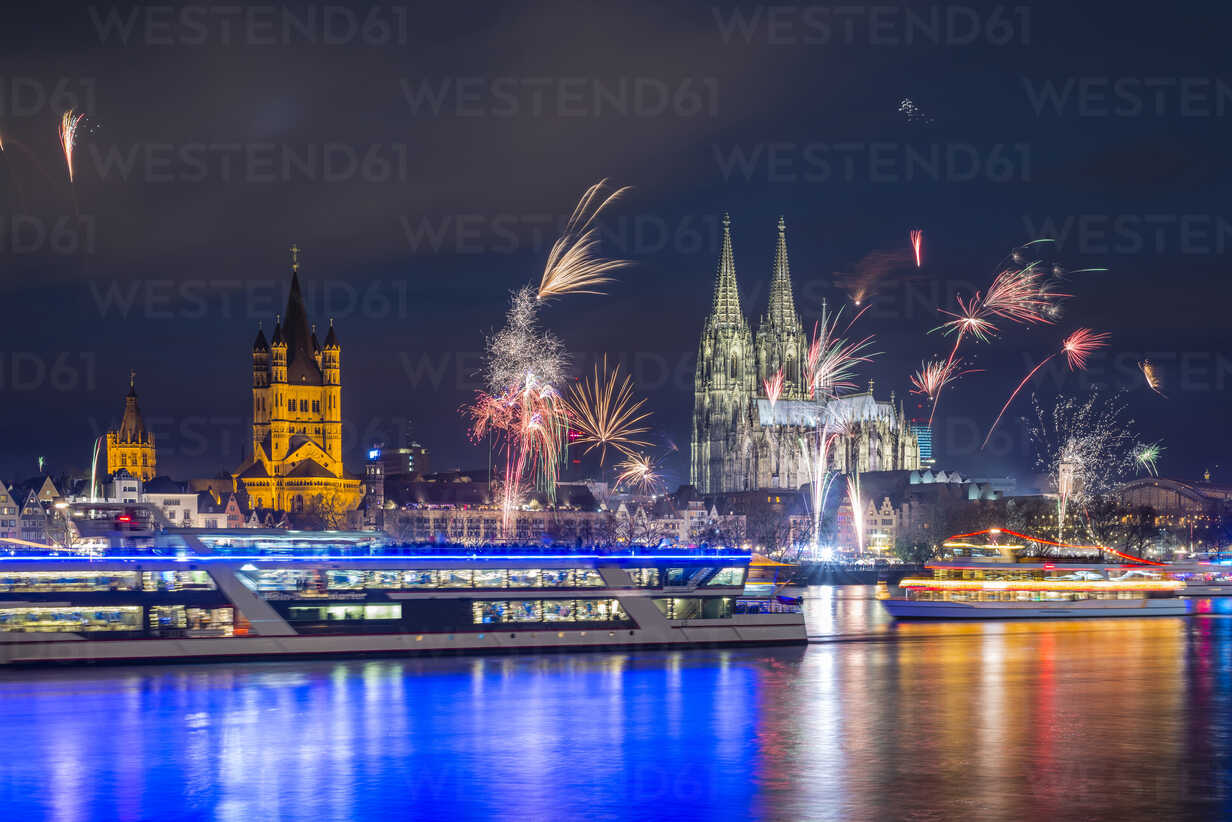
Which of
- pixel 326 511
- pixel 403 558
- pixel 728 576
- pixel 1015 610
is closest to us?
pixel 403 558

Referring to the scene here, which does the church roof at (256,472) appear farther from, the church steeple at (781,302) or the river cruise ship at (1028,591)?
the river cruise ship at (1028,591)

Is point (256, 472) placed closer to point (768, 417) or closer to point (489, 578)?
point (768, 417)

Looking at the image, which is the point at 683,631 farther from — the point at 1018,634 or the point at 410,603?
the point at 1018,634

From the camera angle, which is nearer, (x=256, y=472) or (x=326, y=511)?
(x=326, y=511)

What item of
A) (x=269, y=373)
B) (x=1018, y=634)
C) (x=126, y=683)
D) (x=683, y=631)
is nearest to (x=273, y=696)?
(x=126, y=683)

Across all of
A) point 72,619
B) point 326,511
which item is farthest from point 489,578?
point 326,511

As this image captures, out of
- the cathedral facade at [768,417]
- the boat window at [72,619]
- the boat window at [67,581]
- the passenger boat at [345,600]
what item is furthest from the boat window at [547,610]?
the cathedral facade at [768,417]

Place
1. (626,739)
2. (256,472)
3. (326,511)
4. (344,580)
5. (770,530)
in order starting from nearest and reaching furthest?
1. (626,739)
2. (344,580)
3. (770,530)
4. (326,511)
5. (256,472)
